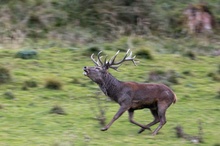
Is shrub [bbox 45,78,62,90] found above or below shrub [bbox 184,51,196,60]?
above

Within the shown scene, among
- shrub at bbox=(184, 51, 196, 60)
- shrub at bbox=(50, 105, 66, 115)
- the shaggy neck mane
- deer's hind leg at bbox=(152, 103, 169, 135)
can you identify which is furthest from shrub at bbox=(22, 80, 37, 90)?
shrub at bbox=(184, 51, 196, 60)

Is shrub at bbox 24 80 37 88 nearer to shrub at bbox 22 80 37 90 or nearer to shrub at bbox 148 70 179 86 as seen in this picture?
shrub at bbox 22 80 37 90

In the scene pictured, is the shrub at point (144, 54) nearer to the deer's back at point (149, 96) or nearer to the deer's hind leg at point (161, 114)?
the deer's back at point (149, 96)

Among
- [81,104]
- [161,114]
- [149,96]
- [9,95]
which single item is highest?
[149,96]

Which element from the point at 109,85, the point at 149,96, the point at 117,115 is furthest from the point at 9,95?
the point at 149,96

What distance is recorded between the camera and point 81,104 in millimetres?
15766

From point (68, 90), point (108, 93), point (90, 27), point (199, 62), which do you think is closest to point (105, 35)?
point (90, 27)

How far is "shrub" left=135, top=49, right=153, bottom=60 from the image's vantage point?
835 inches

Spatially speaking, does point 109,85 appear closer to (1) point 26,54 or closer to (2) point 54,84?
(2) point 54,84

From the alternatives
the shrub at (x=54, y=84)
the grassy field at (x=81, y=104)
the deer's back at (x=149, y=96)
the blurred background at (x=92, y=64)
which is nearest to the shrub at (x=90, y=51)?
the blurred background at (x=92, y=64)

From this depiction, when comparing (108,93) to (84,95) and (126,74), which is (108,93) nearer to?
(84,95)

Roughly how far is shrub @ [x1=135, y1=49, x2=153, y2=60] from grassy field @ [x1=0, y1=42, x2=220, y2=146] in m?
0.26

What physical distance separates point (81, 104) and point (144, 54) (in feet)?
20.0

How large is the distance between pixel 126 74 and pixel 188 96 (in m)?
2.79
